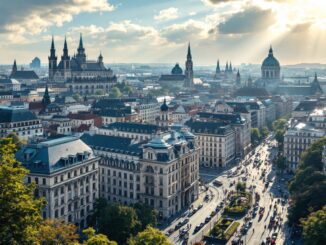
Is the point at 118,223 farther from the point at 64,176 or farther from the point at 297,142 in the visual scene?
the point at 297,142

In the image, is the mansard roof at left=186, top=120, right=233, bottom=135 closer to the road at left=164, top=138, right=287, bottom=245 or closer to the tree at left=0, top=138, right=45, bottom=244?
the road at left=164, top=138, right=287, bottom=245

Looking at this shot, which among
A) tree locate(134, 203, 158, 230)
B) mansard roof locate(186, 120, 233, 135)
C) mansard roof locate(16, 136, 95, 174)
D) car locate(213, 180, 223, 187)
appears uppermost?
mansard roof locate(16, 136, 95, 174)

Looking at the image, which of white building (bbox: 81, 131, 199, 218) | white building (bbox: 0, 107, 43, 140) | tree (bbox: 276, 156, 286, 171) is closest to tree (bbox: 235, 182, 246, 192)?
white building (bbox: 81, 131, 199, 218)

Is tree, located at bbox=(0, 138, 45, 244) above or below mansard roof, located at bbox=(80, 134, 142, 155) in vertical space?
above

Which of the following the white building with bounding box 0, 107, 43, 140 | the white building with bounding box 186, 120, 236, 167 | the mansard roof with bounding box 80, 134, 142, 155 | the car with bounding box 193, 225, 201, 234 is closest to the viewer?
the car with bounding box 193, 225, 201, 234

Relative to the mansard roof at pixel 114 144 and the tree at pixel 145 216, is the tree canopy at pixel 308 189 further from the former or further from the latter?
the mansard roof at pixel 114 144

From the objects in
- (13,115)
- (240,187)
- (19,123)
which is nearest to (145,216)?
(240,187)

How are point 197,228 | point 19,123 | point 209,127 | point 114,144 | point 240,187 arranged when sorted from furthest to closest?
point 19,123 < point 209,127 < point 240,187 < point 114,144 < point 197,228

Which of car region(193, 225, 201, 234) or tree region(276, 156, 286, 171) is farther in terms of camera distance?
tree region(276, 156, 286, 171)
